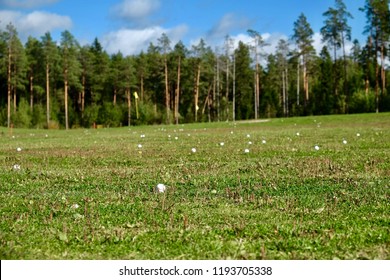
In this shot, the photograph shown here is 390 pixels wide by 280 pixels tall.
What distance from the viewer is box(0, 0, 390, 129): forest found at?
73.4m

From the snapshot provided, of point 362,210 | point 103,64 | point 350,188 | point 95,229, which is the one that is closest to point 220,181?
point 350,188

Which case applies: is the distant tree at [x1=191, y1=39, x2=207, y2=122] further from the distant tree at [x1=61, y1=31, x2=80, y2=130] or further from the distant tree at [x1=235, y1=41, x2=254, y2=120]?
the distant tree at [x1=61, y1=31, x2=80, y2=130]

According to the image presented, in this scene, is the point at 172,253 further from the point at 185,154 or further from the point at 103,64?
the point at 103,64

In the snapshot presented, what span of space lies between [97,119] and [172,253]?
81154 mm

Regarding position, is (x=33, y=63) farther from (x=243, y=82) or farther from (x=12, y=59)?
(x=243, y=82)

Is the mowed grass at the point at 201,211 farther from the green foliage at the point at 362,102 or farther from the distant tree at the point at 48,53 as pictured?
the distant tree at the point at 48,53

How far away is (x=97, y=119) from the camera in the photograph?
84.5 m

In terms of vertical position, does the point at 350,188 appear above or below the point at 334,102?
below

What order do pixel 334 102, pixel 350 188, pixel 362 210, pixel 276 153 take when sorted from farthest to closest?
pixel 334 102, pixel 276 153, pixel 350 188, pixel 362 210

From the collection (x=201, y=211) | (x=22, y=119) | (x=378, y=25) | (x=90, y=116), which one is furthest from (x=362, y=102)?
(x=201, y=211)

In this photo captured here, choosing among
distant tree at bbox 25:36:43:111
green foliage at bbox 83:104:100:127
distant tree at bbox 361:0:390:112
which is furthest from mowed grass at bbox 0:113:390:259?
distant tree at bbox 25:36:43:111

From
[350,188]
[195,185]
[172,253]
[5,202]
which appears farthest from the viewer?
[195,185]
